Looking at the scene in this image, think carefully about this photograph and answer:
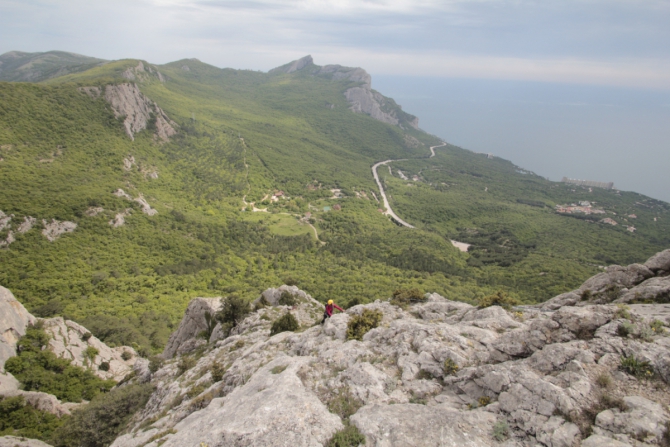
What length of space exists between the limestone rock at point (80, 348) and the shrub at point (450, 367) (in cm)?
3164

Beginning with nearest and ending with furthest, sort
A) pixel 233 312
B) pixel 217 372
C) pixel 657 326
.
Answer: pixel 657 326 → pixel 217 372 → pixel 233 312

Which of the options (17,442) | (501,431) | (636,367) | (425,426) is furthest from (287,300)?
(636,367)

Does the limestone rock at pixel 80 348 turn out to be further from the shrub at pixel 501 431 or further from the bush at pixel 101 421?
the shrub at pixel 501 431

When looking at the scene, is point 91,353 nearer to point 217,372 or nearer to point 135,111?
point 217,372

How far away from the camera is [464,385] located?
38.6ft

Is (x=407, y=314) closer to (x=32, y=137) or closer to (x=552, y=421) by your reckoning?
(x=552, y=421)

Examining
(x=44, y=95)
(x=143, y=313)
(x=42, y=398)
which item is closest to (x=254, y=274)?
(x=143, y=313)

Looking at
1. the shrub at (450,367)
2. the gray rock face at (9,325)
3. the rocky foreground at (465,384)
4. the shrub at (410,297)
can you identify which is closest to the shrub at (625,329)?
the rocky foreground at (465,384)

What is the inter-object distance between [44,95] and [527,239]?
441 feet

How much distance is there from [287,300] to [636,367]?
2578 cm

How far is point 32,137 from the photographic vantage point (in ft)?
205

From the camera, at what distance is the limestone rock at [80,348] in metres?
28.1

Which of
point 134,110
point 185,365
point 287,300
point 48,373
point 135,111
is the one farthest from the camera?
point 135,111

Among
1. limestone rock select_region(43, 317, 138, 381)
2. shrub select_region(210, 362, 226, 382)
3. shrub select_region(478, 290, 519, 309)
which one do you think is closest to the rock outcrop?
limestone rock select_region(43, 317, 138, 381)
